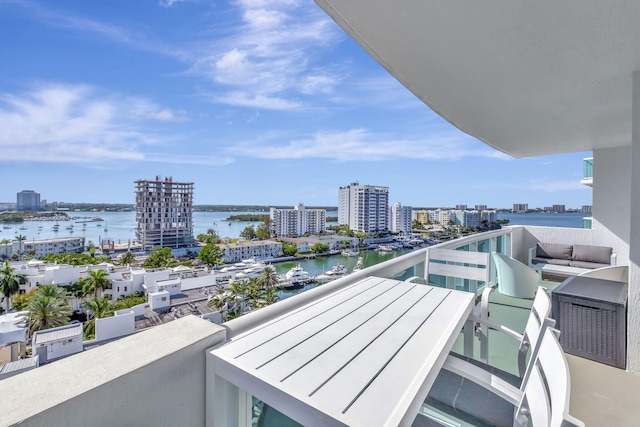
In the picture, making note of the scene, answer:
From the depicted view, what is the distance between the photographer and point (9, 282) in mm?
16938

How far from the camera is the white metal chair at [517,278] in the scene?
283 cm


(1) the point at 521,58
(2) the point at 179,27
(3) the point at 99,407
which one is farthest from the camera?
(2) the point at 179,27

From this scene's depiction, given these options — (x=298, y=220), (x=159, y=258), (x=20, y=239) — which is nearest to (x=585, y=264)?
(x=159, y=258)

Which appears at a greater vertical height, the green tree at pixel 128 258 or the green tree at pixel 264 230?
the green tree at pixel 264 230

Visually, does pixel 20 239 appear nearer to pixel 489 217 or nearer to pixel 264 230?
pixel 264 230

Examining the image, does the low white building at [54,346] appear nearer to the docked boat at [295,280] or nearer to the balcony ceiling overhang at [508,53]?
the balcony ceiling overhang at [508,53]

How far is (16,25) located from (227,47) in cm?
1276

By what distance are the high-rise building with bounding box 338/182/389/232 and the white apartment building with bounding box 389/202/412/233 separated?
2.34ft

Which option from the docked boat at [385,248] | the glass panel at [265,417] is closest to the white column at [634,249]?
the glass panel at [265,417]

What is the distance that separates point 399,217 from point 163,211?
26849 millimetres

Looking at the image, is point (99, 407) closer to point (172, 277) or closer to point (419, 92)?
point (419, 92)

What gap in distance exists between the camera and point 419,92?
2299mm

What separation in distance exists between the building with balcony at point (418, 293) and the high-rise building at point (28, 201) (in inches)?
826

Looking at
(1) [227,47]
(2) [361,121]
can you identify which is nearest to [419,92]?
(1) [227,47]
